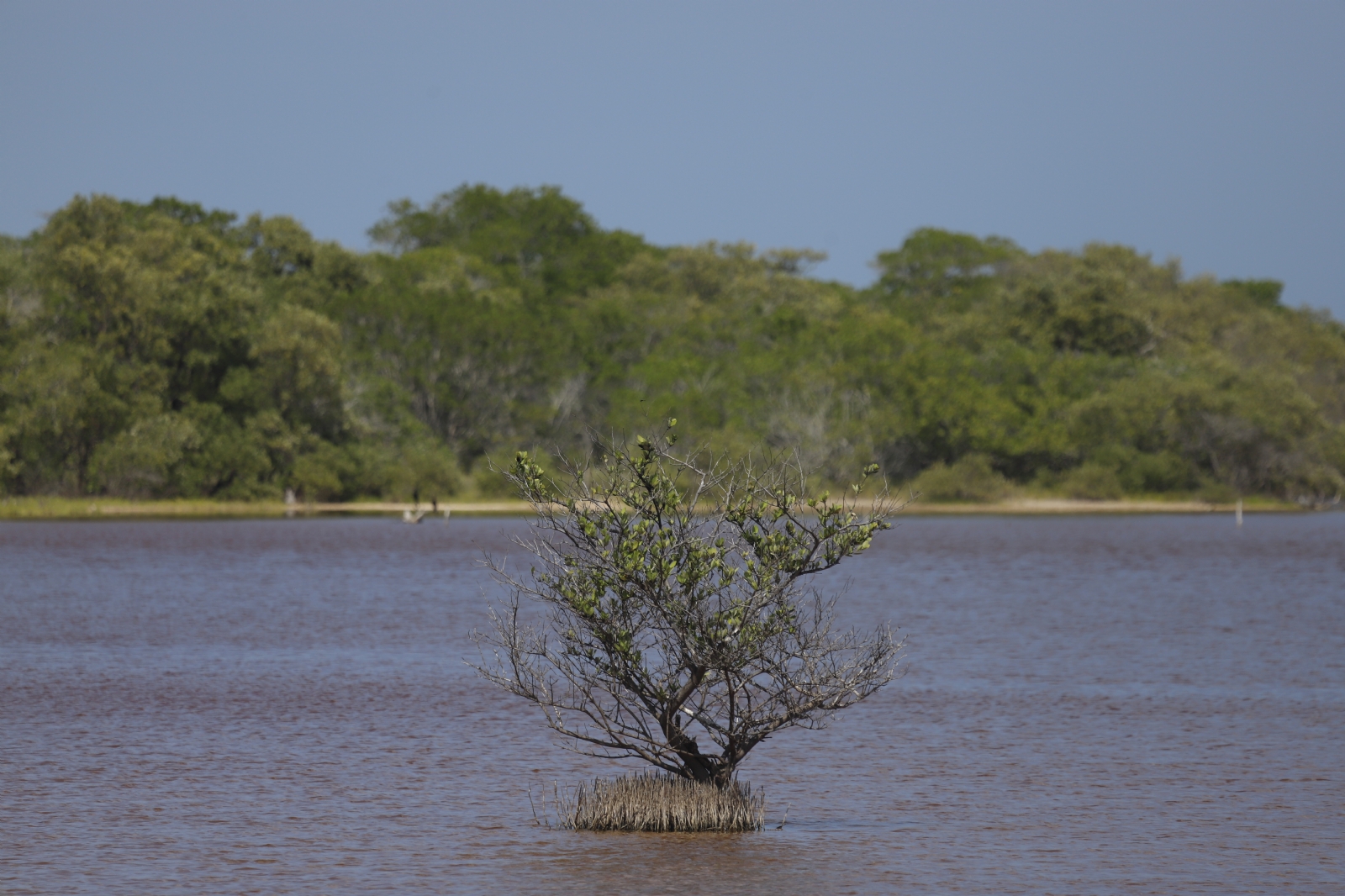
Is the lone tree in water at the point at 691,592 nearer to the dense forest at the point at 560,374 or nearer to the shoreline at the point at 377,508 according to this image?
the dense forest at the point at 560,374

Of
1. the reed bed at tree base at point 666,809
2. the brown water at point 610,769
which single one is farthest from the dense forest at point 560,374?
the reed bed at tree base at point 666,809

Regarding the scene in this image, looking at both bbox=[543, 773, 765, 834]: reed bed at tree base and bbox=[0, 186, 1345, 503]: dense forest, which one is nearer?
bbox=[543, 773, 765, 834]: reed bed at tree base

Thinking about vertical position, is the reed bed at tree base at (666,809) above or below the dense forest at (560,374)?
below

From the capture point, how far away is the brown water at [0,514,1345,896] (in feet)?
41.2

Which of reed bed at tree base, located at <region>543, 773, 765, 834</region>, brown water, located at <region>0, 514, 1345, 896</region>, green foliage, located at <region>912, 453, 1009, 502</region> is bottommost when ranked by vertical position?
brown water, located at <region>0, 514, 1345, 896</region>

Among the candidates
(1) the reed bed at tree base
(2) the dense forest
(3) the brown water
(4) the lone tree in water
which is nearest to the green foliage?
(2) the dense forest

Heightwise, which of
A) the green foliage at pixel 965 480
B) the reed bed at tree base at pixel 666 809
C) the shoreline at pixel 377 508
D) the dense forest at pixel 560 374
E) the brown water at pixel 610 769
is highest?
the dense forest at pixel 560 374

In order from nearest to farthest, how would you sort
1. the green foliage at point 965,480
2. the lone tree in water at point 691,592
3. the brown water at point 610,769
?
1. the brown water at point 610,769
2. the lone tree in water at point 691,592
3. the green foliage at point 965,480

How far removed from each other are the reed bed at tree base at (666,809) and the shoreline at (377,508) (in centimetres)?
6338

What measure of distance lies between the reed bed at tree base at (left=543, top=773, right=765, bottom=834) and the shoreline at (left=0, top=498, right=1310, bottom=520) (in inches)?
2495

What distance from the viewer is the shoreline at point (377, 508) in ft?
264

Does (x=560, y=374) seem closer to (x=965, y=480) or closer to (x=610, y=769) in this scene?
(x=965, y=480)

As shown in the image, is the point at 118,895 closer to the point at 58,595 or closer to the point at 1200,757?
the point at 1200,757

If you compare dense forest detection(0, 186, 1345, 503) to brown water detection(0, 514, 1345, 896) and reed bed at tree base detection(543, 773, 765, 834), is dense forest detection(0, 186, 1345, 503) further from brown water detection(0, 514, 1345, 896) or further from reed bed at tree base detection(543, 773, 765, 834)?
reed bed at tree base detection(543, 773, 765, 834)
